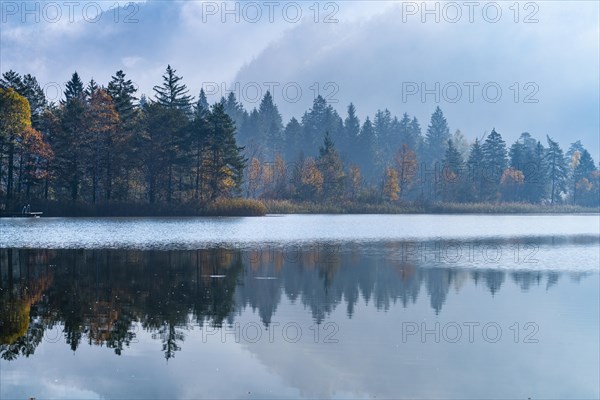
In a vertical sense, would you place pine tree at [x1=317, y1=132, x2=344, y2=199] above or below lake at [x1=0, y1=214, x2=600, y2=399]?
above

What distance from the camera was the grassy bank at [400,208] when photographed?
360ft

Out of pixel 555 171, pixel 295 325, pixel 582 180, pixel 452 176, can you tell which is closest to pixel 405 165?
pixel 452 176

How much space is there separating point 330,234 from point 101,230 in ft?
58.0

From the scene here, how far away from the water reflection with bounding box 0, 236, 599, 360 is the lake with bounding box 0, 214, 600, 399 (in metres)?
0.07

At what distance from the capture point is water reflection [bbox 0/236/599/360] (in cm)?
1919

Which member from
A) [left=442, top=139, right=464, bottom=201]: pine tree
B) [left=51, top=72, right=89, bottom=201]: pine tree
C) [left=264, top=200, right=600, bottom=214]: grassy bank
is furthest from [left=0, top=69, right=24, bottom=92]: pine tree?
[left=442, top=139, right=464, bottom=201]: pine tree

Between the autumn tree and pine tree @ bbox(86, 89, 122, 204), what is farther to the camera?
pine tree @ bbox(86, 89, 122, 204)

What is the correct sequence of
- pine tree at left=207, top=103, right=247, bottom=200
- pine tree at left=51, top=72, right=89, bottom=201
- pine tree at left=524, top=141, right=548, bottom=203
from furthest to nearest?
pine tree at left=524, top=141, right=548, bottom=203
pine tree at left=207, top=103, right=247, bottom=200
pine tree at left=51, top=72, right=89, bottom=201

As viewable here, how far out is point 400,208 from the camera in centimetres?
11975

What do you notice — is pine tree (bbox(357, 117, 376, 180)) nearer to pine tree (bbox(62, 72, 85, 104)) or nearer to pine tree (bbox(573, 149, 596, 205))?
pine tree (bbox(573, 149, 596, 205))

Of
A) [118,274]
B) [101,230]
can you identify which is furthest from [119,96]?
[118,274]

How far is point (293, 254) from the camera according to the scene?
40.5 m

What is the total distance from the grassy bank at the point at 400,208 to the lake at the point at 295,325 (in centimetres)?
6917

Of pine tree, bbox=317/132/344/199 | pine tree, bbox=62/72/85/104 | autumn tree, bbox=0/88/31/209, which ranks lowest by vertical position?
pine tree, bbox=317/132/344/199
